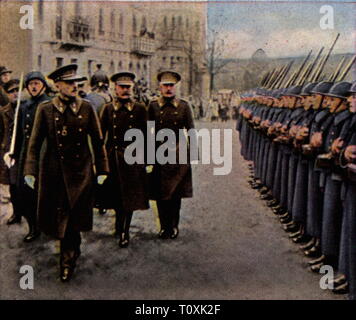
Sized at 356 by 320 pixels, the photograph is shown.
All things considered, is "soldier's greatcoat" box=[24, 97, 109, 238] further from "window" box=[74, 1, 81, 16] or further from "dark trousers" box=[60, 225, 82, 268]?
"window" box=[74, 1, 81, 16]

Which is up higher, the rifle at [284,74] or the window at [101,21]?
the window at [101,21]

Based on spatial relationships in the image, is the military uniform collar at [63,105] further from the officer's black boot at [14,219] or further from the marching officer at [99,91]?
the officer's black boot at [14,219]

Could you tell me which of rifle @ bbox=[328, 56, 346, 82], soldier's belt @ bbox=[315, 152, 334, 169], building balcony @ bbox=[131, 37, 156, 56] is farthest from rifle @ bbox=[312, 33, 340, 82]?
building balcony @ bbox=[131, 37, 156, 56]

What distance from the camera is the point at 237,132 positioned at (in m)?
6.02

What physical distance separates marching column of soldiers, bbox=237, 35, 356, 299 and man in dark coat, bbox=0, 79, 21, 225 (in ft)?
8.50

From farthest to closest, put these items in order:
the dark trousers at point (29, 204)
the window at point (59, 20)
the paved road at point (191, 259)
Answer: the dark trousers at point (29, 204) → the window at point (59, 20) → the paved road at point (191, 259)

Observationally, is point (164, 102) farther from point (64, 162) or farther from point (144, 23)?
point (64, 162)

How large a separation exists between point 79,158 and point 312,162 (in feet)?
6.32

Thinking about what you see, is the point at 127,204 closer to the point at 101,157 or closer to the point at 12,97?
the point at 101,157

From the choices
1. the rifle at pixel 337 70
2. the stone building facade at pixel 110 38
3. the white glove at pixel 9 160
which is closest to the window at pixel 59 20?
the stone building facade at pixel 110 38

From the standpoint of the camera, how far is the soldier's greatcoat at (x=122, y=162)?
4469mm
